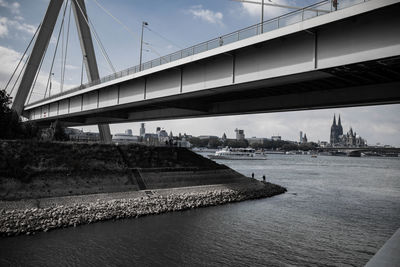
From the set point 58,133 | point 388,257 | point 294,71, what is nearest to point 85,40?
point 58,133

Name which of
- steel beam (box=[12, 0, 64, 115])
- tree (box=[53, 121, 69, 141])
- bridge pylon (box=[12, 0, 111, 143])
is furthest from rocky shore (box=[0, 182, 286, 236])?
steel beam (box=[12, 0, 64, 115])

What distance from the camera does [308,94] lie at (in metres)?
18.8

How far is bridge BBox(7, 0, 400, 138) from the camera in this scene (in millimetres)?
11031

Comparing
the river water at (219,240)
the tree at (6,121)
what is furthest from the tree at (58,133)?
the river water at (219,240)

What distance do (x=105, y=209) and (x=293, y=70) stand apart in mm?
14357

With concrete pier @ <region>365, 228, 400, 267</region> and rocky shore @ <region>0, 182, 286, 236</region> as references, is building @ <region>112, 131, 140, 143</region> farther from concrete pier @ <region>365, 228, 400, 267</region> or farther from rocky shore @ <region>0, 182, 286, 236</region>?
concrete pier @ <region>365, 228, 400, 267</region>

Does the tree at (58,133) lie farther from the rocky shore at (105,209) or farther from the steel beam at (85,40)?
the rocky shore at (105,209)

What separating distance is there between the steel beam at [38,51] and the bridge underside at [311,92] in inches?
1011

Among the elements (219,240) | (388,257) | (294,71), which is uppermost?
(294,71)

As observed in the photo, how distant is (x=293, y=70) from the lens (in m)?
13.6

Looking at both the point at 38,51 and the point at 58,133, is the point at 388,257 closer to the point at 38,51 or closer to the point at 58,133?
the point at 58,133

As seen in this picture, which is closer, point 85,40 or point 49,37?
point 85,40

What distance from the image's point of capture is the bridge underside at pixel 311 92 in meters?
13.4

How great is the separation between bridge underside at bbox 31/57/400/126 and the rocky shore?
7.72 metres
